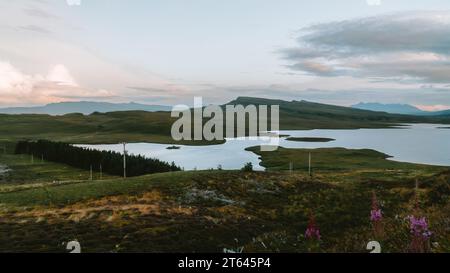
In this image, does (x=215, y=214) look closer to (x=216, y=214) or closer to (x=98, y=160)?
(x=216, y=214)

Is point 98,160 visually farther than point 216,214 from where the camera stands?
Yes

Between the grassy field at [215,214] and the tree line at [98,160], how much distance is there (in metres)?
61.0

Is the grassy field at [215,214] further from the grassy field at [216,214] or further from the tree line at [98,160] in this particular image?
the tree line at [98,160]

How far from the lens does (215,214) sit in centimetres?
2758

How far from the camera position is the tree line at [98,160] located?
331 feet

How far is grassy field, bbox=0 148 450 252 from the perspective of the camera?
17125 mm

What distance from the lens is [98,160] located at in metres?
113

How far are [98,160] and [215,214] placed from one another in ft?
301

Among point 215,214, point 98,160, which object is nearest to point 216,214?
point 215,214

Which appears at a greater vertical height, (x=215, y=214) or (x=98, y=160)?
(x=215, y=214)

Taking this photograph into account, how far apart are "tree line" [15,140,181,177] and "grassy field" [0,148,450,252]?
200 ft

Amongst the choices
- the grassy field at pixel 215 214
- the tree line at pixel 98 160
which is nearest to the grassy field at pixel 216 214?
the grassy field at pixel 215 214
